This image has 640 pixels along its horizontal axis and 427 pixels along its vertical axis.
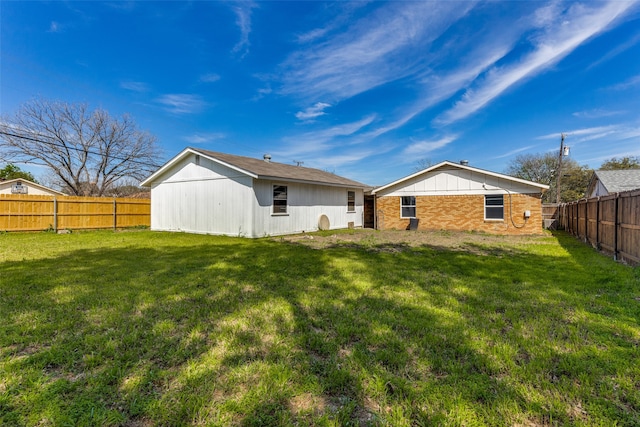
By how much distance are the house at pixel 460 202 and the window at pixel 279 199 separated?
6.24 metres

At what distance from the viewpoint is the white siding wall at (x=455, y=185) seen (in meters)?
14.0

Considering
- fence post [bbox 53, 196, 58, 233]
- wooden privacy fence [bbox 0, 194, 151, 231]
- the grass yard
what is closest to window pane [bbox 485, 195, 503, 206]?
the grass yard

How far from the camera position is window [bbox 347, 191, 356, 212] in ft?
59.3

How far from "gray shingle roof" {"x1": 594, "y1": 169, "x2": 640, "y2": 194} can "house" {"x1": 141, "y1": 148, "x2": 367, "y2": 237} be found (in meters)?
14.9

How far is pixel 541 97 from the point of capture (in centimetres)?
1418

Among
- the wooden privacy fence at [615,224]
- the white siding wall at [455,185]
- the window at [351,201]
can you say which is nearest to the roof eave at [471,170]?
the white siding wall at [455,185]

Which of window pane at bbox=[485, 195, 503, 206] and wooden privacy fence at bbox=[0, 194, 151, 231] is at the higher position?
window pane at bbox=[485, 195, 503, 206]

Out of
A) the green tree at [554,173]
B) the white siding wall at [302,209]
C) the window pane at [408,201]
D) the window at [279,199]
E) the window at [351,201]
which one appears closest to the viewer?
the white siding wall at [302,209]

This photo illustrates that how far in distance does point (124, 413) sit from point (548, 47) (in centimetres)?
1408

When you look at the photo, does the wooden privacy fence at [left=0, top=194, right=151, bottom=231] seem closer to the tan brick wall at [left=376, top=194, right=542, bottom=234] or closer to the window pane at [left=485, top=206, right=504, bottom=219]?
the tan brick wall at [left=376, top=194, right=542, bottom=234]

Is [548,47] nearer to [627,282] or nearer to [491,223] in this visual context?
[491,223]

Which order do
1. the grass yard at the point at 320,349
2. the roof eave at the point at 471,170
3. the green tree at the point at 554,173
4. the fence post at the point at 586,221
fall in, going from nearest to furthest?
the grass yard at the point at 320,349, the fence post at the point at 586,221, the roof eave at the point at 471,170, the green tree at the point at 554,173

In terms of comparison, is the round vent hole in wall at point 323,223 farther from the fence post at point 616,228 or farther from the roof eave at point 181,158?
the fence post at point 616,228

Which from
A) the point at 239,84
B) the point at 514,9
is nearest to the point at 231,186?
the point at 239,84
